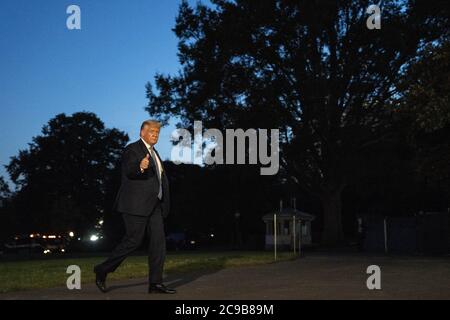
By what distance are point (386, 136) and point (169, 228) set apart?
1725 inches

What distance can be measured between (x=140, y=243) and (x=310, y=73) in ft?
103

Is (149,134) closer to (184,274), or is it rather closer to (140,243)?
(140,243)

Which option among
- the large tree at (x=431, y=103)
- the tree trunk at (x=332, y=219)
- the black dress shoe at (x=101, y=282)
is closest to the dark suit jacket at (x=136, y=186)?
the black dress shoe at (x=101, y=282)

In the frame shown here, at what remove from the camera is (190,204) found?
67.6 meters

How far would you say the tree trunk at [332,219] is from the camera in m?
40.4

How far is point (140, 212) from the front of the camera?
7535 mm

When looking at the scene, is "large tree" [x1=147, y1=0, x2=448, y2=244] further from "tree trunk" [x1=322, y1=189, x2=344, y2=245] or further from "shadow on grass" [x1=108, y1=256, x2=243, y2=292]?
"shadow on grass" [x1=108, y1=256, x2=243, y2=292]

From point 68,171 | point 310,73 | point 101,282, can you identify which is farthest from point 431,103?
point 68,171

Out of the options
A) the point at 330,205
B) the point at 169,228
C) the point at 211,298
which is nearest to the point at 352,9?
the point at 330,205

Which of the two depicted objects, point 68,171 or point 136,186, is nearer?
point 136,186

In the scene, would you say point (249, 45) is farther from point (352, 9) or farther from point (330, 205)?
point (330, 205)

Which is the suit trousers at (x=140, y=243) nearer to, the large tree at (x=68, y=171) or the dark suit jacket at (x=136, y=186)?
the dark suit jacket at (x=136, y=186)

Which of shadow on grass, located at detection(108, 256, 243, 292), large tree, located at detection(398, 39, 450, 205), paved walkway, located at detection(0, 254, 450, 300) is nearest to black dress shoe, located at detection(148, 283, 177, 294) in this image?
paved walkway, located at detection(0, 254, 450, 300)
